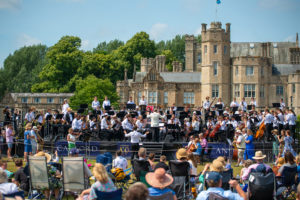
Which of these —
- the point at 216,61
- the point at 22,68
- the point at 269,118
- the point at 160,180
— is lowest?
the point at 160,180

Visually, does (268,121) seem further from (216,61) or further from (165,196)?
(216,61)

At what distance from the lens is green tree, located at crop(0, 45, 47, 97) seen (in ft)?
286

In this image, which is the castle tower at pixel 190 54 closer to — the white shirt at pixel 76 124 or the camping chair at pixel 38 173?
the white shirt at pixel 76 124

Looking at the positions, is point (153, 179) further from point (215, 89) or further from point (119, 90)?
point (119, 90)

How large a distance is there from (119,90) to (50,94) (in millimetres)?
11384

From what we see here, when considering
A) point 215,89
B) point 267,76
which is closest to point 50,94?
point 215,89

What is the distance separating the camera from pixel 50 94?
7331 centimetres

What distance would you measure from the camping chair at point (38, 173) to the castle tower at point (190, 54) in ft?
215

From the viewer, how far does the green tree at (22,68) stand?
87.1 m

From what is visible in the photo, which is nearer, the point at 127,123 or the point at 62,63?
the point at 127,123

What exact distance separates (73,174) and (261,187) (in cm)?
453

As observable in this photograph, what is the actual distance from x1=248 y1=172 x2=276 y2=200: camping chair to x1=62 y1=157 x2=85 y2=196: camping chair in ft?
13.3

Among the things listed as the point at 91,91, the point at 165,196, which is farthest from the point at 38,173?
the point at 91,91

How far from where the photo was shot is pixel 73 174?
39.7 ft
